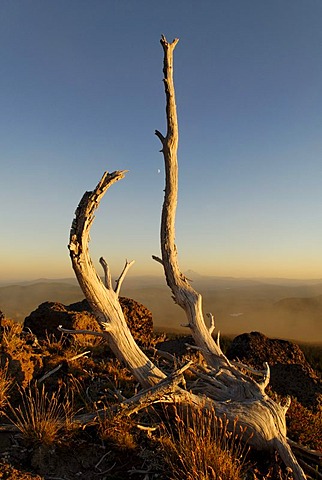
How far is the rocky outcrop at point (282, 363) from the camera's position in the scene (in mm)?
9695

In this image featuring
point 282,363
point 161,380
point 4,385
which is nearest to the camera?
point 161,380

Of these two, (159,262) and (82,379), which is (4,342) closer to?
(82,379)

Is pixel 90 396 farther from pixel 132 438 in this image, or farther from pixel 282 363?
pixel 282 363

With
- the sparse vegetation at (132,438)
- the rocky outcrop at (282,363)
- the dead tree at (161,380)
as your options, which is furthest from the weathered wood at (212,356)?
the rocky outcrop at (282,363)

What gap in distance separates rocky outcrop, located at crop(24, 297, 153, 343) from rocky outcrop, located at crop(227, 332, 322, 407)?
3064mm

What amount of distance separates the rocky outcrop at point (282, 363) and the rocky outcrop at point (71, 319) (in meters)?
3.06

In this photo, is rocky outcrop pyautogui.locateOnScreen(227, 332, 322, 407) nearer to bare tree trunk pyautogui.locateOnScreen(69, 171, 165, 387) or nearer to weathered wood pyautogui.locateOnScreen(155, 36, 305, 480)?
weathered wood pyautogui.locateOnScreen(155, 36, 305, 480)

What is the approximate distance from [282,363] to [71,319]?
565 cm

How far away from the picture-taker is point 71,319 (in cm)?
1079

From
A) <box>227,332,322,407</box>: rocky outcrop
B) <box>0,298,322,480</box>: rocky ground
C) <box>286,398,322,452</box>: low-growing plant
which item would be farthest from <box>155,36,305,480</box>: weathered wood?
<box>227,332,322,407</box>: rocky outcrop

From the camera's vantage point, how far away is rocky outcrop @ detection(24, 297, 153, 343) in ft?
35.7

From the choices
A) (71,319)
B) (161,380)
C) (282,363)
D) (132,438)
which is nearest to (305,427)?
(161,380)

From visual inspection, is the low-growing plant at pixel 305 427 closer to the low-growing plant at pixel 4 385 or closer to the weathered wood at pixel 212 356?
the weathered wood at pixel 212 356

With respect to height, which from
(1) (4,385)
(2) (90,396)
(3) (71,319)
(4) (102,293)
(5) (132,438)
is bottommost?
(5) (132,438)
